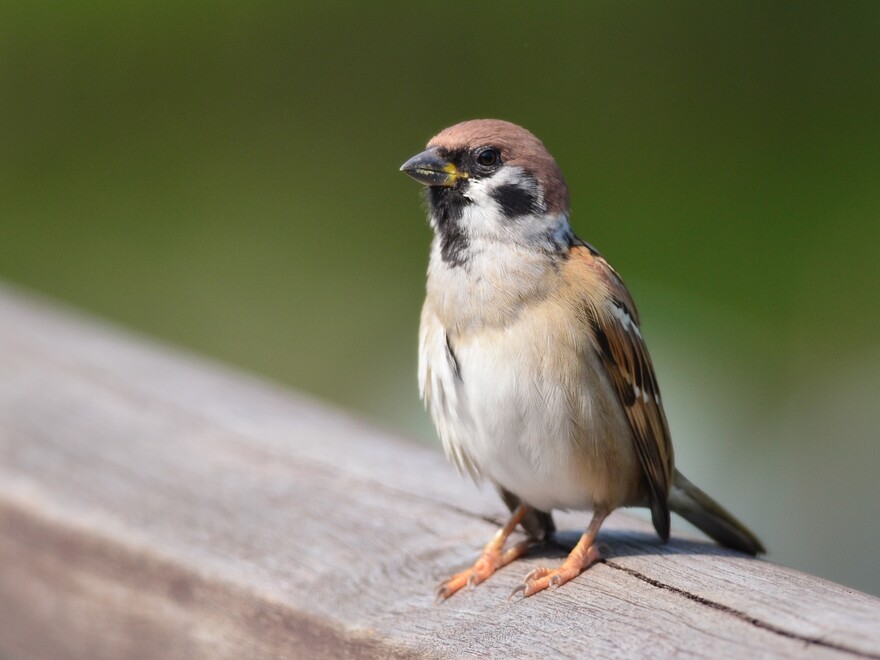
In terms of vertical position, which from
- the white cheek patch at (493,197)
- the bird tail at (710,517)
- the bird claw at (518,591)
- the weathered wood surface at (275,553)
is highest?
the white cheek patch at (493,197)

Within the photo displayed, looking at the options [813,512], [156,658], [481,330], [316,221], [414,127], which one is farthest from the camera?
[316,221]

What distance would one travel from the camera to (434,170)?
2301mm

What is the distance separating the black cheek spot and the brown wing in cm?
12

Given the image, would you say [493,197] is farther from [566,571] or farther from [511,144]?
[566,571]

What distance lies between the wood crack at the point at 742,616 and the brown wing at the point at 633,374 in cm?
41

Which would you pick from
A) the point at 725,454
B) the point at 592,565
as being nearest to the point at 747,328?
the point at 725,454

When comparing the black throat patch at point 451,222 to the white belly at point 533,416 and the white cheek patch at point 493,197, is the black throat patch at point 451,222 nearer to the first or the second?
the white cheek patch at point 493,197

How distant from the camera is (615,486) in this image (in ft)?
7.43

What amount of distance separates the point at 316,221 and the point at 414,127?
0.67 meters

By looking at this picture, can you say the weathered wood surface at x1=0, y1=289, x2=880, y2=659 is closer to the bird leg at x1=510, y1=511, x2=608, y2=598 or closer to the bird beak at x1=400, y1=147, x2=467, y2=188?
the bird leg at x1=510, y1=511, x2=608, y2=598

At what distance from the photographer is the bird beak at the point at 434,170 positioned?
2.29 meters

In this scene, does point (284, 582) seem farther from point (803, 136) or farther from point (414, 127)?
point (414, 127)

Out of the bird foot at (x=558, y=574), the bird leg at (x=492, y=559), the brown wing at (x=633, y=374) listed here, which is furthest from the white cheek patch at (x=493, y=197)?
the bird foot at (x=558, y=574)

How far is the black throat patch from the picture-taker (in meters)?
2.32
